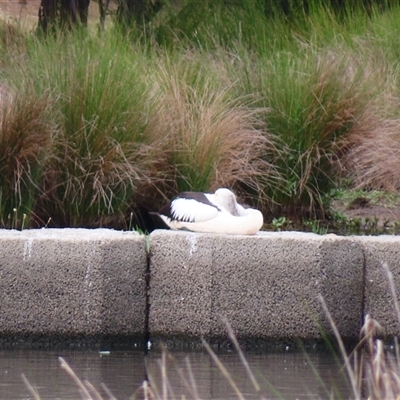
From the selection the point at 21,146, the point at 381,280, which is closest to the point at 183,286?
the point at 381,280

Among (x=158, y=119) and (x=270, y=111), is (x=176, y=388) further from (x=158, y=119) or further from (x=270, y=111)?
(x=270, y=111)

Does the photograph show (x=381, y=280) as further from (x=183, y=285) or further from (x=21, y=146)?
(x=21, y=146)

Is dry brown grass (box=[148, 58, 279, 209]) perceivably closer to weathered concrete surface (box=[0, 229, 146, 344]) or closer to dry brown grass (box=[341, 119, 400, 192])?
dry brown grass (box=[341, 119, 400, 192])

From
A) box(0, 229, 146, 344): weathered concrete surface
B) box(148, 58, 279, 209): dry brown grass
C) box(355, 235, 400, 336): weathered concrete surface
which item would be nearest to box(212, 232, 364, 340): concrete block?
box(355, 235, 400, 336): weathered concrete surface

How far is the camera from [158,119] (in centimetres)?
667

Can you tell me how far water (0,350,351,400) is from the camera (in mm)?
3727

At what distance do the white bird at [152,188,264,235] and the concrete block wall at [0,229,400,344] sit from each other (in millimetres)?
168

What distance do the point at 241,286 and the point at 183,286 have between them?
0.87ft

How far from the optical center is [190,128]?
267 inches

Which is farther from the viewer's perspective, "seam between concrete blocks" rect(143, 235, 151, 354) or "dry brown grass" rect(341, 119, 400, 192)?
"dry brown grass" rect(341, 119, 400, 192)

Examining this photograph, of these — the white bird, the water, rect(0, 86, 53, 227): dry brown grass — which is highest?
rect(0, 86, 53, 227): dry brown grass

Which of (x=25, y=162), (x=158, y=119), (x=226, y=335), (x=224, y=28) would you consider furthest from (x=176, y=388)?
(x=224, y=28)

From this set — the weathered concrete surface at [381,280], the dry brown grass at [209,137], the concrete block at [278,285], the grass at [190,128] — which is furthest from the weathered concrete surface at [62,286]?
the dry brown grass at [209,137]

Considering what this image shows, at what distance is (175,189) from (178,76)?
1.13 metres
